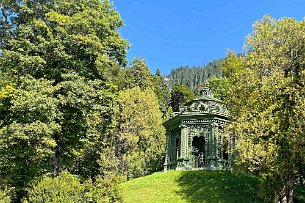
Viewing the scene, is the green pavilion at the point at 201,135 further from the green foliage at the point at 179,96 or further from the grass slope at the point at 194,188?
the green foliage at the point at 179,96

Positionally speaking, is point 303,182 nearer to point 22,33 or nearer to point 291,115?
point 291,115

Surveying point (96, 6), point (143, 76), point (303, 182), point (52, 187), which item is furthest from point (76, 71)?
point (143, 76)

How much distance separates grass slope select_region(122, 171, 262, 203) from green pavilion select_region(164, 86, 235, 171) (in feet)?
3.20

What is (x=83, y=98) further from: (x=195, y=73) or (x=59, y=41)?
(x=195, y=73)

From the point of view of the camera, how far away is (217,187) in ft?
67.3

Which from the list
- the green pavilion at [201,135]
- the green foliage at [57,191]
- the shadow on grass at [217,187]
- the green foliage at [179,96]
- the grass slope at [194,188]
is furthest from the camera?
the green foliage at [179,96]

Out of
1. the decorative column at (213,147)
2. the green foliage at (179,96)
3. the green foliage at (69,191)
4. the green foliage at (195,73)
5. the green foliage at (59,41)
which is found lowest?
the green foliage at (69,191)

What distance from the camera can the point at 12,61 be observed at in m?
17.5

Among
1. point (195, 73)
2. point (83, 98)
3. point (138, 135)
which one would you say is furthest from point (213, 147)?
point (195, 73)

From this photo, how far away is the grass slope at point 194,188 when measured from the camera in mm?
19359

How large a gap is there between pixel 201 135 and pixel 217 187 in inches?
176

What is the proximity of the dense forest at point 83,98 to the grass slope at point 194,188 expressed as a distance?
205 centimetres

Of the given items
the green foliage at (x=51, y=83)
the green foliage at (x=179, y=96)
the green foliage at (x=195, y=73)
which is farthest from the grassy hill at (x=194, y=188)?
the green foliage at (x=195, y=73)

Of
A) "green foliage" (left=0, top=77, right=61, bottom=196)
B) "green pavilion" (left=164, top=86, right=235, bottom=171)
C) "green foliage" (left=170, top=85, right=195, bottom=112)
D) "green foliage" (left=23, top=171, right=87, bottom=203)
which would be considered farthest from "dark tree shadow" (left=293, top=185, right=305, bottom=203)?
"green foliage" (left=170, top=85, right=195, bottom=112)
